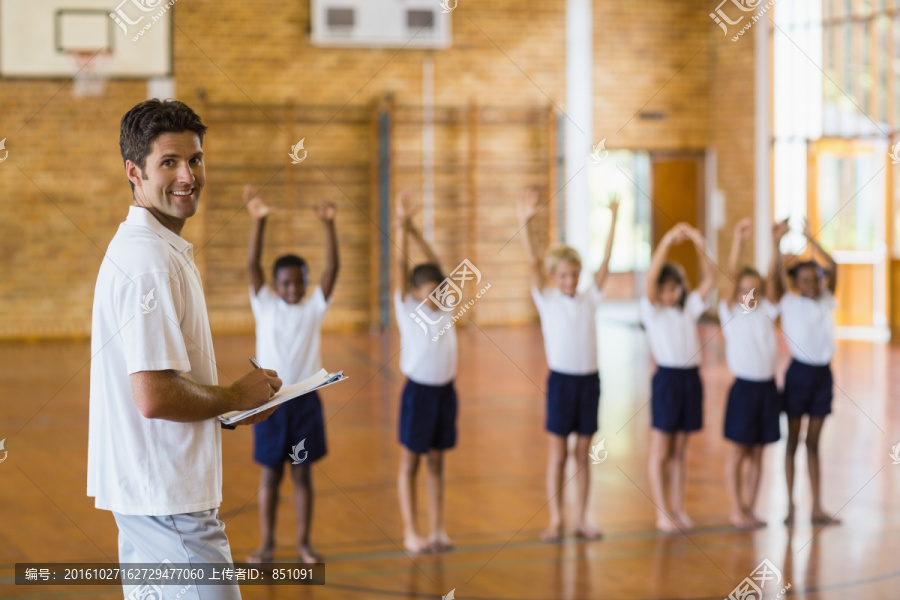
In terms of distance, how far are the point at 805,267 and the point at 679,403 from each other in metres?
0.89

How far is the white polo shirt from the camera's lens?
5.92 ft

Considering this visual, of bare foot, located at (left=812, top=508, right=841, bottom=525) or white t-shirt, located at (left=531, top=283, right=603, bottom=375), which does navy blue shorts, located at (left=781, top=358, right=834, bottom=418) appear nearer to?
bare foot, located at (left=812, top=508, right=841, bottom=525)

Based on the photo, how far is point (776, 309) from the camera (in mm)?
4641

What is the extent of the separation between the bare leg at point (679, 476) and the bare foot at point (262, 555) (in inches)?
74.4

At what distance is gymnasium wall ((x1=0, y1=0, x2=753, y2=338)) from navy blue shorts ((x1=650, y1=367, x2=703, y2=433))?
7920mm

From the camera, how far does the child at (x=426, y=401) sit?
418 centimetres

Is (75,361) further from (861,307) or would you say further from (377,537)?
(861,307)

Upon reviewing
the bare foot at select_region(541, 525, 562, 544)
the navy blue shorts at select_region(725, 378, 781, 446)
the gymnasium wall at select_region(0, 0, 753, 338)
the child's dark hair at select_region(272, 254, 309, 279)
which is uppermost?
the gymnasium wall at select_region(0, 0, 753, 338)

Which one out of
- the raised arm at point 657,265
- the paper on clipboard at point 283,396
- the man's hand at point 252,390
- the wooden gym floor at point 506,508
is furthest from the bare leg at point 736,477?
the man's hand at point 252,390

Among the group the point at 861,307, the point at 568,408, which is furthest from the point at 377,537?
the point at 861,307

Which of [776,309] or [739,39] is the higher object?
[739,39]

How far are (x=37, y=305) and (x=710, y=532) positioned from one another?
942 cm

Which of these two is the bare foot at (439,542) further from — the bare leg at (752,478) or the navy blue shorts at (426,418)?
the bare leg at (752,478)

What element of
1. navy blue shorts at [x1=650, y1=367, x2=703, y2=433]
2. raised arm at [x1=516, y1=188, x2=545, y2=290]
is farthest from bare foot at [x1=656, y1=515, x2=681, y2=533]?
raised arm at [x1=516, y1=188, x2=545, y2=290]
